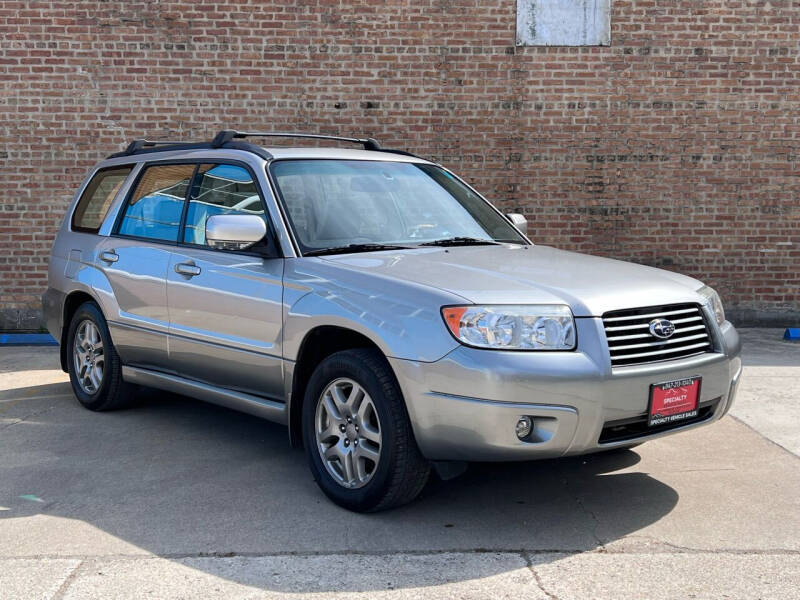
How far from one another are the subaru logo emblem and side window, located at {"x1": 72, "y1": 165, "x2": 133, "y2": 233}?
399cm

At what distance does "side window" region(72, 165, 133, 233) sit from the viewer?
6.63m

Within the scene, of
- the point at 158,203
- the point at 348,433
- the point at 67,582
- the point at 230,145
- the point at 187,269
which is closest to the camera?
the point at 67,582

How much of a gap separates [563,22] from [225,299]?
684 centimetres

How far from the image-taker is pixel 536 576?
12.0 feet

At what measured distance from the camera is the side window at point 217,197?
5.24 meters

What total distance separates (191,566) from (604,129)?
318 inches

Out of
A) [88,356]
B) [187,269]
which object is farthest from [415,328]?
[88,356]

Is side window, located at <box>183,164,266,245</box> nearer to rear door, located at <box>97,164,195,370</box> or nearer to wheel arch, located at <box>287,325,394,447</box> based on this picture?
rear door, located at <box>97,164,195,370</box>

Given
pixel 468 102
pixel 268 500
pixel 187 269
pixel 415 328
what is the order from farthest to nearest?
1. pixel 468 102
2. pixel 187 269
3. pixel 268 500
4. pixel 415 328

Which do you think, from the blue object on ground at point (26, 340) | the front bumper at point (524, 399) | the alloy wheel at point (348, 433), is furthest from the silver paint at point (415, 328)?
the blue object on ground at point (26, 340)

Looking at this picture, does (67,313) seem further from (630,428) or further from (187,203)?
(630,428)

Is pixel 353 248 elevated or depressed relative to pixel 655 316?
elevated

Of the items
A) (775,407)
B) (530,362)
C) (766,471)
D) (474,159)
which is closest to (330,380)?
(530,362)

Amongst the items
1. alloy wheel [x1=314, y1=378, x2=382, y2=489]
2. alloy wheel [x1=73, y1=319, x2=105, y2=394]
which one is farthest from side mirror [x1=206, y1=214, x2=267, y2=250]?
alloy wheel [x1=73, y1=319, x2=105, y2=394]
